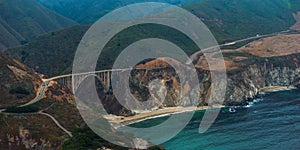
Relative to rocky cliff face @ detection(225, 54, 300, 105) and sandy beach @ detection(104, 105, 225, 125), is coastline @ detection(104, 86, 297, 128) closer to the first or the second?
sandy beach @ detection(104, 105, 225, 125)

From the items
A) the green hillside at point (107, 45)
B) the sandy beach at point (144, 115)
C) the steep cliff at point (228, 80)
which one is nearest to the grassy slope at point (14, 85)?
the sandy beach at point (144, 115)

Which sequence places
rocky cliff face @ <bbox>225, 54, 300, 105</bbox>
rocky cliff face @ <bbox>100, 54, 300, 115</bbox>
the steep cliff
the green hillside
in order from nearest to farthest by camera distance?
rocky cliff face @ <bbox>100, 54, 300, 115</bbox> → the steep cliff → rocky cliff face @ <bbox>225, 54, 300, 105</bbox> → the green hillside

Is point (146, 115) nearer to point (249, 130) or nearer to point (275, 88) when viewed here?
point (249, 130)

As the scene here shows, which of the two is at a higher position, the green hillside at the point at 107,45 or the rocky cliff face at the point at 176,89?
the green hillside at the point at 107,45

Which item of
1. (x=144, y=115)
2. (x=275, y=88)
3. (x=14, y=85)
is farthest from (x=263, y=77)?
(x=14, y=85)

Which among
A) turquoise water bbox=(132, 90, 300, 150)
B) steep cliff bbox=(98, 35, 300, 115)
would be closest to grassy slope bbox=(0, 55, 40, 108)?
turquoise water bbox=(132, 90, 300, 150)

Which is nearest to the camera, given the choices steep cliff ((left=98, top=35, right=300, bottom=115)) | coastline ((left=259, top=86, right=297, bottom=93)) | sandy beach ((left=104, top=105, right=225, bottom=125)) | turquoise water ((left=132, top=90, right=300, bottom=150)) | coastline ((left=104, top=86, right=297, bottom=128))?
turquoise water ((left=132, top=90, right=300, bottom=150))

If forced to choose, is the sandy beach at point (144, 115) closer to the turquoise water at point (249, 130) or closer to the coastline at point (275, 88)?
the turquoise water at point (249, 130)

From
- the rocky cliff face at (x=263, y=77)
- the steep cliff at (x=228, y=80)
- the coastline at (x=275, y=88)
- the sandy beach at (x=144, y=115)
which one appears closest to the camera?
the sandy beach at (x=144, y=115)

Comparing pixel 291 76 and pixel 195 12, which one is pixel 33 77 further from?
pixel 195 12
